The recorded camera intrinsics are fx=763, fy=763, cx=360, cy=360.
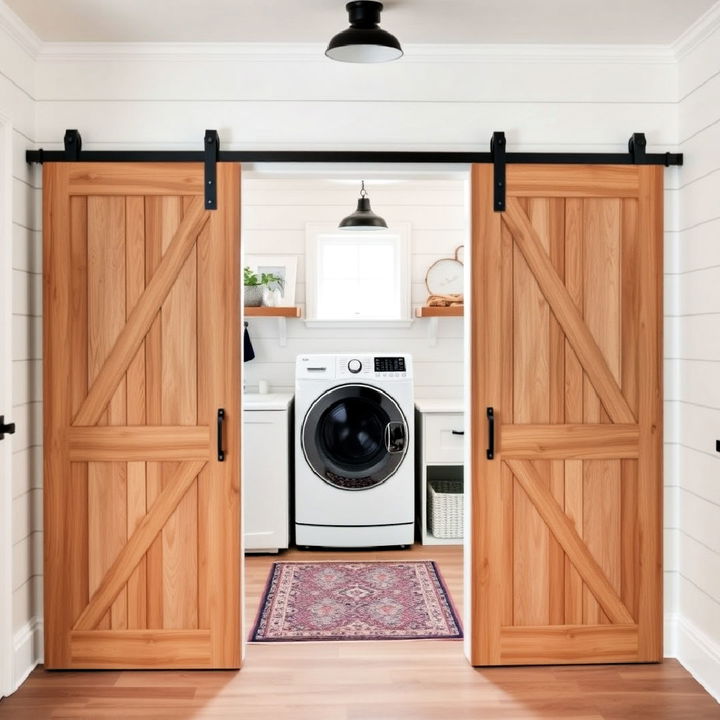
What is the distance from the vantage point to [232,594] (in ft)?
9.50

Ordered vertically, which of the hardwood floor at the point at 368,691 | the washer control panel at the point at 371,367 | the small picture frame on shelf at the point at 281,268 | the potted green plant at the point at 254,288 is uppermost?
the small picture frame on shelf at the point at 281,268

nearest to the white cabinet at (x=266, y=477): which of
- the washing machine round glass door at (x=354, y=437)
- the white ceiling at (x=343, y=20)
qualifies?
the washing machine round glass door at (x=354, y=437)

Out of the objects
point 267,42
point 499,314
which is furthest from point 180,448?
point 267,42

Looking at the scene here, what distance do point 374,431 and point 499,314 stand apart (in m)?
1.70

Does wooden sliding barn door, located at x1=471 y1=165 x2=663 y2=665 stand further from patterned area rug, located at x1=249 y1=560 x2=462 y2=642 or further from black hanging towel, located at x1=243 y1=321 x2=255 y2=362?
black hanging towel, located at x1=243 y1=321 x2=255 y2=362

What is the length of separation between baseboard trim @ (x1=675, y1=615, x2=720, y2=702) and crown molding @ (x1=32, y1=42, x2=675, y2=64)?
86.2 inches

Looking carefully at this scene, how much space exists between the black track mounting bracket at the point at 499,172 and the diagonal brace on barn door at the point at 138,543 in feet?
4.86

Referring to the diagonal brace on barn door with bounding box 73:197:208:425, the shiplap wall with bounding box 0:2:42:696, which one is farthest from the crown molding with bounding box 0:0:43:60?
the diagonal brace on barn door with bounding box 73:197:208:425

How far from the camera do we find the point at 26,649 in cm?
285

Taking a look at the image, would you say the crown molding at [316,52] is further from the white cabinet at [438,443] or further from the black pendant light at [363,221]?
the white cabinet at [438,443]

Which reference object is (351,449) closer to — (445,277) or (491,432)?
(445,277)

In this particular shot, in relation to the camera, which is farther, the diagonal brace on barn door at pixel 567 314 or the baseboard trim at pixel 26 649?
the diagonal brace on barn door at pixel 567 314

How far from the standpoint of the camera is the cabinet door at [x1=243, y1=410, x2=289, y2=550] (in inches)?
171

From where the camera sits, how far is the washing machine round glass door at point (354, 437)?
440 centimetres
